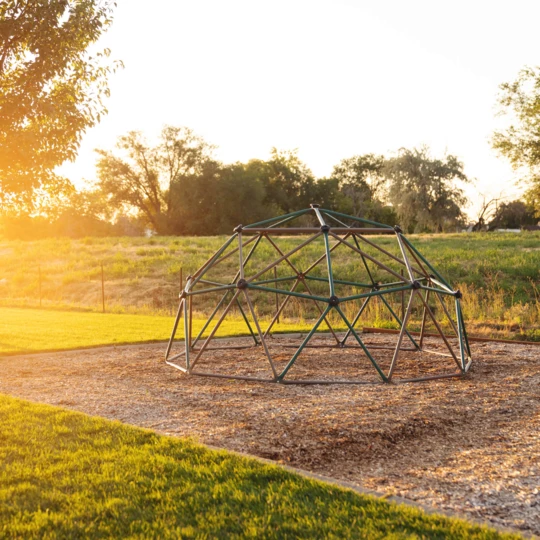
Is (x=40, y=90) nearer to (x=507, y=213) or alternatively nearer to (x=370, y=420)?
(x=370, y=420)

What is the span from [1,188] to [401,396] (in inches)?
345

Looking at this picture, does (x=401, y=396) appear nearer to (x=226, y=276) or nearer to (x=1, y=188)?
(x=1, y=188)

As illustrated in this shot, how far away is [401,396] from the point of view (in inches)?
268

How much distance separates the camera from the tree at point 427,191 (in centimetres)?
4703

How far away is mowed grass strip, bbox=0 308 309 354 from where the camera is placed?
11.5 metres

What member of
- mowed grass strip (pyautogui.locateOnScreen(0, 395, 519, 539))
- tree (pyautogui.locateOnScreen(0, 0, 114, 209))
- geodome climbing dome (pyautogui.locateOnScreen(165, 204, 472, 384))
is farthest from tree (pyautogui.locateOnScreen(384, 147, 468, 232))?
mowed grass strip (pyautogui.locateOnScreen(0, 395, 519, 539))

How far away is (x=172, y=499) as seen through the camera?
3664mm

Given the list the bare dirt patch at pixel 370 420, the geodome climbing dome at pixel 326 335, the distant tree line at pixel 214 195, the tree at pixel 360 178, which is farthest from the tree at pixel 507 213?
the bare dirt patch at pixel 370 420

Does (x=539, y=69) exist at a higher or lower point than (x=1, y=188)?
higher

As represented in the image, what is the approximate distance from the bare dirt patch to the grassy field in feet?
25.6

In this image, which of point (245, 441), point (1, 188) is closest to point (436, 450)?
point (245, 441)

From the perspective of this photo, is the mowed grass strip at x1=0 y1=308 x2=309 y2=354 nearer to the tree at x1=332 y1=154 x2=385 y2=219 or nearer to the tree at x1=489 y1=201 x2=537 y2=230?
the tree at x1=489 y1=201 x2=537 y2=230

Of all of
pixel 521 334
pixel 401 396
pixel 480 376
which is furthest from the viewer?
pixel 521 334

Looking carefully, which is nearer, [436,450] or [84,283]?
[436,450]
